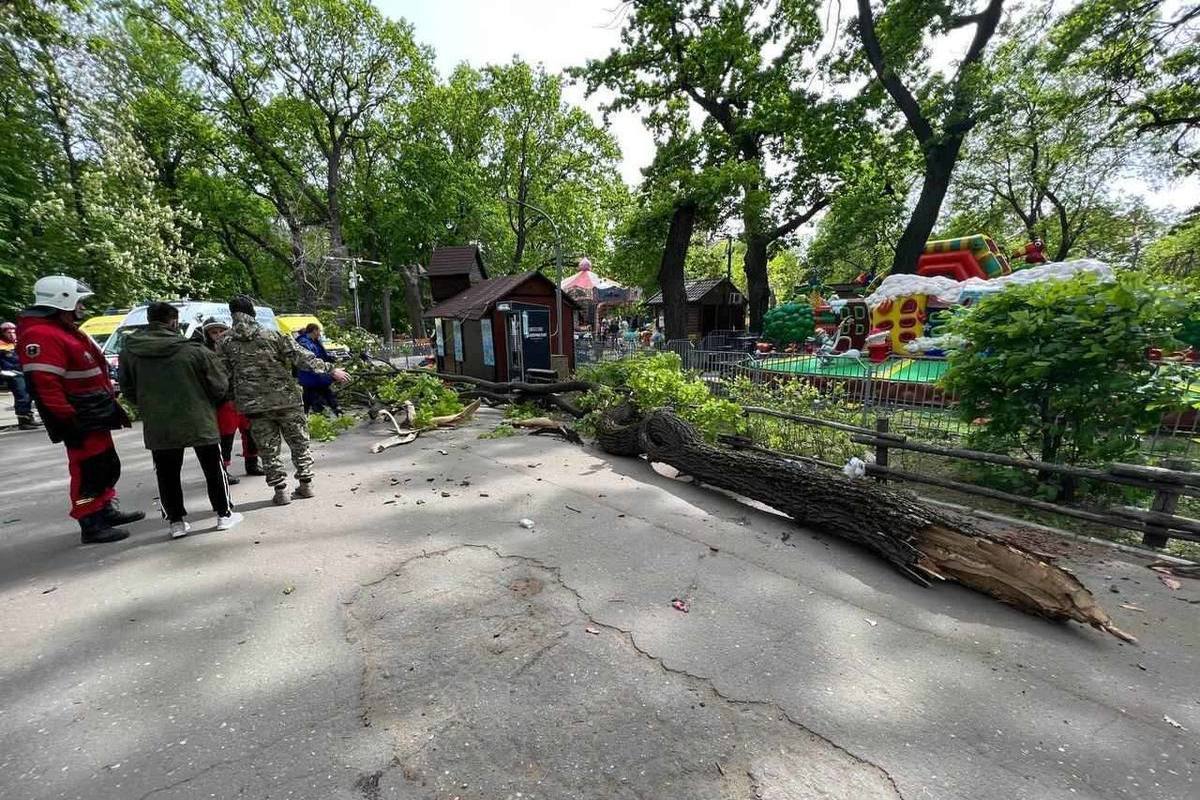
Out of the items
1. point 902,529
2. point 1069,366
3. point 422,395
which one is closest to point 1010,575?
point 902,529

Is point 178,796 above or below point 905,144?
below

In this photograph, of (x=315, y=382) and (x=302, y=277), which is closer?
(x=315, y=382)

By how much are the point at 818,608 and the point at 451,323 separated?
46.7ft

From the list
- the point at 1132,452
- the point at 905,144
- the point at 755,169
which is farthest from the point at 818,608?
the point at 905,144

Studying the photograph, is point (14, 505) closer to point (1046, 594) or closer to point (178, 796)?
point (178, 796)

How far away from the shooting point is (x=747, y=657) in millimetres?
2717

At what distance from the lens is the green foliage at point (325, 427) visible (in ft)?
25.8

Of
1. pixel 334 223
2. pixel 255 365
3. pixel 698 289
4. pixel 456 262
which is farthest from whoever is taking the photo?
pixel 698 289

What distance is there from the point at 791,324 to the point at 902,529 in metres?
16.2

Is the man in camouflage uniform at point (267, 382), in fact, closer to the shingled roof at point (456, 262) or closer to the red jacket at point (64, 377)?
the red jacket at point (64, 377)

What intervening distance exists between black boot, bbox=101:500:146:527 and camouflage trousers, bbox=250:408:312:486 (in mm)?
1027

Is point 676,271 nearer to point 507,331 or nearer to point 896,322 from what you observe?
point 507,331

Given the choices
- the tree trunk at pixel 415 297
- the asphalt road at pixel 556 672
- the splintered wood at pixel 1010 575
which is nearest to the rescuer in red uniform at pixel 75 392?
the asphalt road at pixel 556 672

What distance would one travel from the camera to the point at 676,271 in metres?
17.3
